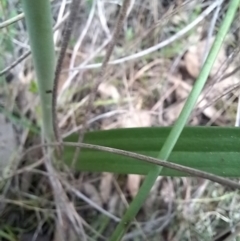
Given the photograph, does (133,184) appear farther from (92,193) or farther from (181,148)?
(181,148)

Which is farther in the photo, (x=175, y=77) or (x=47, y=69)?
(x=175, y=77)

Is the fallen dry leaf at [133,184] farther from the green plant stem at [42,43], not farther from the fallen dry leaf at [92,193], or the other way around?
the green plant stem at [42,43]

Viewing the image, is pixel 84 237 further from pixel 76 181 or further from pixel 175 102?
pixel 175 102

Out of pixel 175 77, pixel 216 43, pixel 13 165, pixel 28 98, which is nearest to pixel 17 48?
pixel 28 98

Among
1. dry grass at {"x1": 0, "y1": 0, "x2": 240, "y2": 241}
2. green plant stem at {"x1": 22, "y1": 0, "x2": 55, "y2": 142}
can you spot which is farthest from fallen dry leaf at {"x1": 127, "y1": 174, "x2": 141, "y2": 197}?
green plant stem at {"x1": 22, "y1": 0, "x2": 55, "y2": 142}


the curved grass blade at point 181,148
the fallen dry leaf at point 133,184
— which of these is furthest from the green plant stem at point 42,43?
the fallen dry leaf at point 133,184

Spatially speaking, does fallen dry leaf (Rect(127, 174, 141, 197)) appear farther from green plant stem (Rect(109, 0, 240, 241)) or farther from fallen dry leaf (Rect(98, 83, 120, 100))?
green plant stem (Rect(109, 0, 240, 241))

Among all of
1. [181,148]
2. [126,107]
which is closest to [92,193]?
[126,107]
